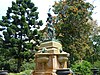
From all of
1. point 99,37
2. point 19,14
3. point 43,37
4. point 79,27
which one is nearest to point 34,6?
point 19,14

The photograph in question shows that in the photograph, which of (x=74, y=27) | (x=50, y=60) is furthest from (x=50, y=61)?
(x=74, y=27)

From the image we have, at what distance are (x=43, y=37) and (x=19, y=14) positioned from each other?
2.73 m

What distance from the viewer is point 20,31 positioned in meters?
19.0

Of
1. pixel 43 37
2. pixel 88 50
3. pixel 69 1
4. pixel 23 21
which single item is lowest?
pixel 88 50

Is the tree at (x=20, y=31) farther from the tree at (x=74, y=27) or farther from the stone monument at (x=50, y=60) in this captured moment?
the stone monument at (x=50, y=60)

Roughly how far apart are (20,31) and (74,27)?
14.7ft

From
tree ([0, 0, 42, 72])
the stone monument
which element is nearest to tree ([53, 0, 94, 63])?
tree ([0, 0, 42, 72])

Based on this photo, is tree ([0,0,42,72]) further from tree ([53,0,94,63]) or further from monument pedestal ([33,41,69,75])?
monument pedestal ([33,41,69,75])

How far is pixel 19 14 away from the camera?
19.4 meters

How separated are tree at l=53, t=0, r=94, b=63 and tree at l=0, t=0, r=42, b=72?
2501 millimetres

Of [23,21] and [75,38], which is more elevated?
[23,21]

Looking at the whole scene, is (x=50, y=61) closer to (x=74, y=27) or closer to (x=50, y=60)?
(x=50, y=60)

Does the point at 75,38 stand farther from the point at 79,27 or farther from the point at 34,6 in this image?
the point at 34,6

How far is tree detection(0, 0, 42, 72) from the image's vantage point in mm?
18594
